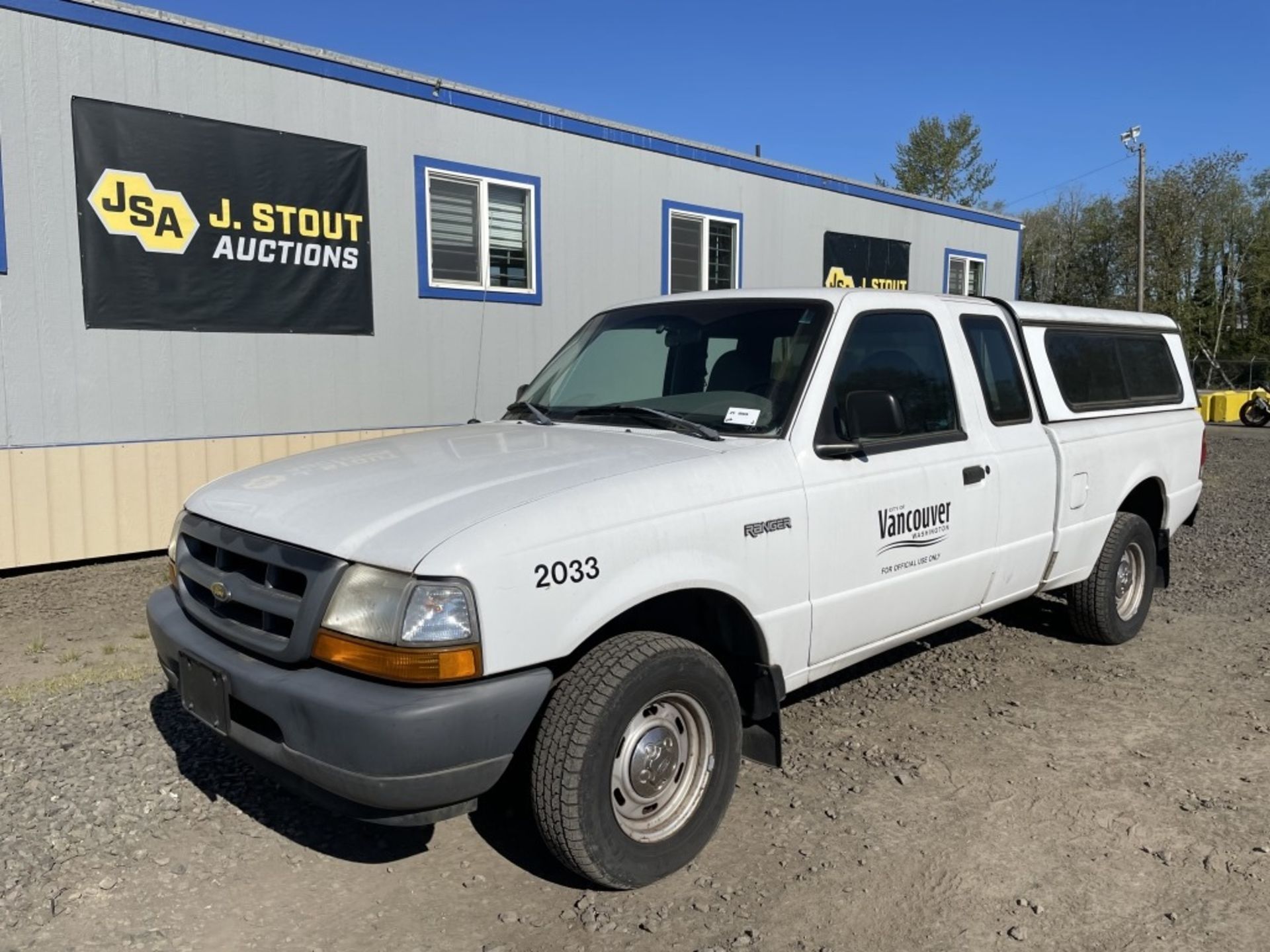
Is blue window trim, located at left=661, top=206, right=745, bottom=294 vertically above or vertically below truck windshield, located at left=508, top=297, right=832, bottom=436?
above

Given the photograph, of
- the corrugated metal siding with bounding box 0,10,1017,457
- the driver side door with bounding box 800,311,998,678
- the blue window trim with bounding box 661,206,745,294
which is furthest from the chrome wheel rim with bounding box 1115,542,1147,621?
the blue window trim with bounding box 661,206,745,294

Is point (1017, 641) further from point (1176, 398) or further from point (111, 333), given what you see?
point (111, 333)

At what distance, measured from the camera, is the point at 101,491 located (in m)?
7.11

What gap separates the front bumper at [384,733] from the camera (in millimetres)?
2508

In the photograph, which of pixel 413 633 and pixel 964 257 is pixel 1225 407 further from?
pixel 413 633

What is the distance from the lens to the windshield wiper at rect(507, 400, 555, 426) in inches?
162

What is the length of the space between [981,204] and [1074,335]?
49760 millimetres

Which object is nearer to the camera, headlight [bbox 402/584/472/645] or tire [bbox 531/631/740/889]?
headlight [bbox 402/584/472/645]

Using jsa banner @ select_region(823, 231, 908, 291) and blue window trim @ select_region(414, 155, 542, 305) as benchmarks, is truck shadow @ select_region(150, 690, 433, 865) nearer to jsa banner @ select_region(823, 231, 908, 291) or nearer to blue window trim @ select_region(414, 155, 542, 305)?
blue window trim @ select_region(414, 155, 542, 305)

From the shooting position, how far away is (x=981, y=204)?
50.5m

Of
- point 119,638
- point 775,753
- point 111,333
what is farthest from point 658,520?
point 111,333

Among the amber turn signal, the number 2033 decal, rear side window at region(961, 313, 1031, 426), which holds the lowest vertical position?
the amber turn signal

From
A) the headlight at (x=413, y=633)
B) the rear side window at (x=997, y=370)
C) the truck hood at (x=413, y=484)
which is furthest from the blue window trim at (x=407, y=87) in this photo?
the headlight at (x=413, y=633)

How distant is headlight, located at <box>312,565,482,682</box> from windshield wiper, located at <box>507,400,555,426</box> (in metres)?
1.59
